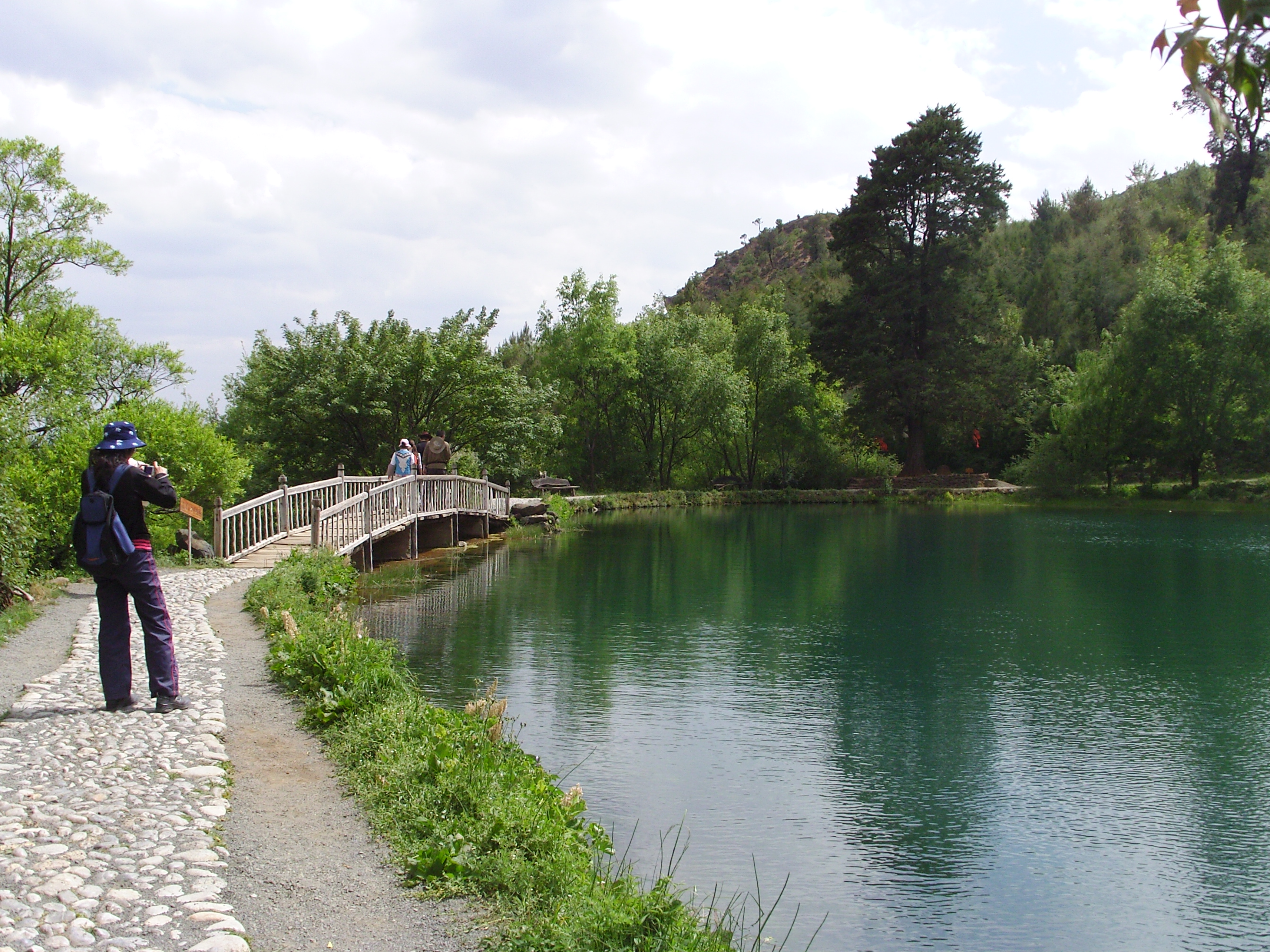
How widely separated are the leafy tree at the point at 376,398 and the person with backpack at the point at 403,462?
6116mm

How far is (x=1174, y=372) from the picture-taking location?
3900 centimetres

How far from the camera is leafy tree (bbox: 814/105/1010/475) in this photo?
43500mm

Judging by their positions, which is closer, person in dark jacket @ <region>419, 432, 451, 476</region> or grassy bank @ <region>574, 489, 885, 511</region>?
person in dark jacket @ <region>419, 432, 451, 476</region>

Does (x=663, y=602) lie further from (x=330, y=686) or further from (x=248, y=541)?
(x=330, y=686)

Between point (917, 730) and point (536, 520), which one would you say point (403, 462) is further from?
point (917, 730)

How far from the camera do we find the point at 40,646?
28.0ft

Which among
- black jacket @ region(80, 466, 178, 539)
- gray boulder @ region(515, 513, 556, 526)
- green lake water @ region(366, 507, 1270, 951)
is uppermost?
black jacket @ region(80, 466, 178, 539)

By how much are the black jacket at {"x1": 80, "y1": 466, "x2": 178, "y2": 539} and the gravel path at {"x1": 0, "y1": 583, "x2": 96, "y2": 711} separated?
1492 mm

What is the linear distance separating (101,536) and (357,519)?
1215 cm

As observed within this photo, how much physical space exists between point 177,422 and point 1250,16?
16.9 m

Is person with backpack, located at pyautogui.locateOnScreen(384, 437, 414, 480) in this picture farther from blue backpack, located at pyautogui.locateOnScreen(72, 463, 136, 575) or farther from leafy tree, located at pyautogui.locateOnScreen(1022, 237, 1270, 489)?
leafy tree, located at pyautogui.locateOnScreen(1022, 237, 1270, 489)

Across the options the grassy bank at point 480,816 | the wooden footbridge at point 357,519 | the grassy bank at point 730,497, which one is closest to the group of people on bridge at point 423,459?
the wooden footbridge at point 357,519

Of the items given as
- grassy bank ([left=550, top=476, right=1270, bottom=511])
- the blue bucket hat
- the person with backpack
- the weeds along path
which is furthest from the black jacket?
grassy bank ([left=550, top=476, right=1270, bottom=511])

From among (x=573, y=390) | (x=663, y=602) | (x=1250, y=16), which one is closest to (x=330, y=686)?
(x=1250, y=16)
